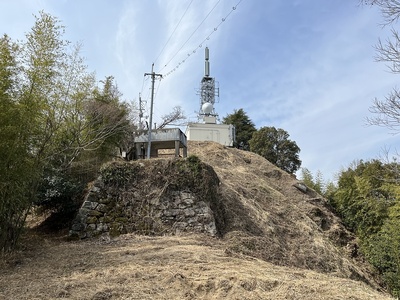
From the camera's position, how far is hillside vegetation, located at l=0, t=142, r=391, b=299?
3.41 metres

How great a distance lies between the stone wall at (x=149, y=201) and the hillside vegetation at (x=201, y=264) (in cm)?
24

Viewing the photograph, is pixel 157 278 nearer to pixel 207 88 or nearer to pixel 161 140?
pixel 161 140

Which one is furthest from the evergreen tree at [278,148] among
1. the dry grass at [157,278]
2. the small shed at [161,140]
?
the dry grass at [157,278]

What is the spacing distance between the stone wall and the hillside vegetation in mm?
241

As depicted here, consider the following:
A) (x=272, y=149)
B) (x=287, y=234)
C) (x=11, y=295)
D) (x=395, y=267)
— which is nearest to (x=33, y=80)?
(x=11, y=295)

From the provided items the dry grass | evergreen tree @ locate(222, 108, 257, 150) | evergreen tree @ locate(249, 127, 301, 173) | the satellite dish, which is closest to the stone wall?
the dry grass

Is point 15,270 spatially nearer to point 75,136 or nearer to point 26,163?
point 26,163

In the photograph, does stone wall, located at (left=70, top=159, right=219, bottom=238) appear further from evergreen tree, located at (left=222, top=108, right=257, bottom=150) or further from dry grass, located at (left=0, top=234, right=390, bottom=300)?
evergreen tree, located at (left=222, top=108, right=257, bottom=150)

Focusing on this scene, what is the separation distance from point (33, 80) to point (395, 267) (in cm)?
994

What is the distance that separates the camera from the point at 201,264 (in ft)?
14.1

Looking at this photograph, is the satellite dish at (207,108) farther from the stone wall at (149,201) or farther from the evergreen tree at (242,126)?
the stone wall at (149,201)

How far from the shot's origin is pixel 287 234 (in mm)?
8844

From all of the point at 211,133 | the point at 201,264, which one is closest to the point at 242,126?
the point at 211,133

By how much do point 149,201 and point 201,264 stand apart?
2939mm
